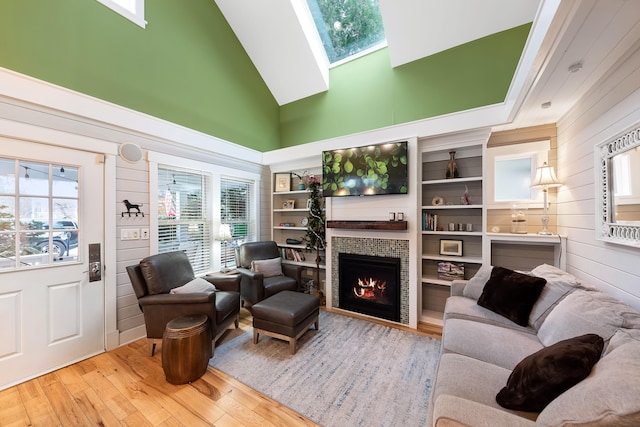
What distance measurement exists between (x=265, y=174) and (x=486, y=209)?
3.67 m

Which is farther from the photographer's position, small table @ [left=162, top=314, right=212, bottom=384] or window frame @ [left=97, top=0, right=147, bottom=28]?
window frame @ [left=97, top=0, right=147, bottom=28]

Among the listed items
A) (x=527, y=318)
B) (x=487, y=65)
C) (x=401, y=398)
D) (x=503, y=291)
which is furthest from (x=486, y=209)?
(x=401, y=398)

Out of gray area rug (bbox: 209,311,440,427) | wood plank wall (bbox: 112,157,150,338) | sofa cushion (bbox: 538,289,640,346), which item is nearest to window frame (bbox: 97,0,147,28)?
wood plank wall (bbox: 112,157,150,338)

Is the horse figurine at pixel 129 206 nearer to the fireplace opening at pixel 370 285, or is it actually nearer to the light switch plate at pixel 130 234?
the light switch plate at pixel 130 234

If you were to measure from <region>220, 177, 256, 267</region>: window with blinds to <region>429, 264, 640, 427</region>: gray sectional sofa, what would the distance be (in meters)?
3.25

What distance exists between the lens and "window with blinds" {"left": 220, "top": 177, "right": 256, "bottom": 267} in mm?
3903

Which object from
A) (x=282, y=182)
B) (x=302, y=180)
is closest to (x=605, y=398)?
(x=302, y=180)

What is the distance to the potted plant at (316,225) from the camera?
3.80 metres

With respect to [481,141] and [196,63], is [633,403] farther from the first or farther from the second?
[196,63]

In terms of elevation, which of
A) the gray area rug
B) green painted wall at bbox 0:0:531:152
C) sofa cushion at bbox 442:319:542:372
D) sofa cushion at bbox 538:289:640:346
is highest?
green painted wall at bbox 0:0:531:152

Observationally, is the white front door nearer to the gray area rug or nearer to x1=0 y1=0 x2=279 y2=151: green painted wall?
x1=0 y1=0 x2=279 y2=151: green painted wall

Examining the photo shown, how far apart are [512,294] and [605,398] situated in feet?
4.76

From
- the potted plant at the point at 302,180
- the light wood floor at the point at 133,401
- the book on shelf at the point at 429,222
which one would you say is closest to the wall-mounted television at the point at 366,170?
the book on shelf at the point at 429,222

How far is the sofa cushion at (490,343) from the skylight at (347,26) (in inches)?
159
